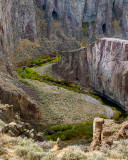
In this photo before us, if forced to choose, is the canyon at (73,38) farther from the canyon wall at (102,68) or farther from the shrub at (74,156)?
the shrub at (74,156)

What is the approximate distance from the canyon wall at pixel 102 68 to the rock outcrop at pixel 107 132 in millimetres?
14376

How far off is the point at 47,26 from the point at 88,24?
17.6m

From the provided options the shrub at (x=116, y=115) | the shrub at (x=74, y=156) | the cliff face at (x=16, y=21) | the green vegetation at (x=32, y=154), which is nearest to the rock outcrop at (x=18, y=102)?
the shrub at (x=116, y=115)

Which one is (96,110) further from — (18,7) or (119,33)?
(119,33)

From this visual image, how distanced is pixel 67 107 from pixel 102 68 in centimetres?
856

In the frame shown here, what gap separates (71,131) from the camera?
18.1m

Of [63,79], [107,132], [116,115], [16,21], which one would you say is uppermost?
[16,21]

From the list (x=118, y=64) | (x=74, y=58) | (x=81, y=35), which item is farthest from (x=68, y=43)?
(x=118, y=64)

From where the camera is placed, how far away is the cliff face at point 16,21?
118ft

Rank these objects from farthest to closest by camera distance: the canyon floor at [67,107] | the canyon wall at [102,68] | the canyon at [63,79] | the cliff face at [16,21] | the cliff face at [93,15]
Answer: the cliff face at [93,15]
the cliff face at [16,21]
the canyon wall at [102,68]
the canyon floor at [67,107]
the canyon at [63,79]

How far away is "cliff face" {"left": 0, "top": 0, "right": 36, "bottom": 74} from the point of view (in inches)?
1419

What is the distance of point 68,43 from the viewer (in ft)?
194

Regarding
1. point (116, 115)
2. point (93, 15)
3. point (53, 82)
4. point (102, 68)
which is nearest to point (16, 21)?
point (53, 82)

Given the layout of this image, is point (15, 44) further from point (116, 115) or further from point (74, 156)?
point (74, 156)
